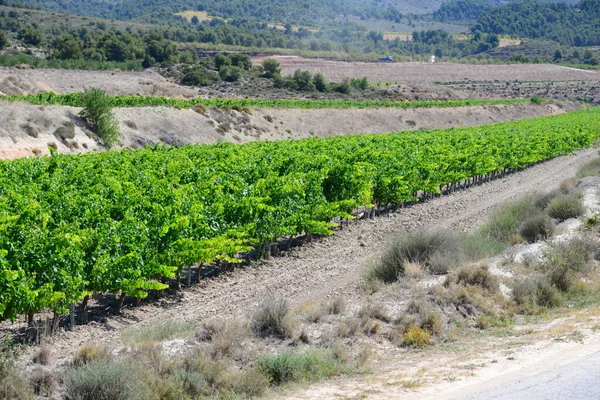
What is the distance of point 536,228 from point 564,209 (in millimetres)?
2872

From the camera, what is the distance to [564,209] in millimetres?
22828

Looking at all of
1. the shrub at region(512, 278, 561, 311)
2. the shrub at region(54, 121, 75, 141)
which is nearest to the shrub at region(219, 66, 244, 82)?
the shrub at region(54, 121, 75, 141)

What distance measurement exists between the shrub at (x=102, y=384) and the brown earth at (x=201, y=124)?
3021 centimetres

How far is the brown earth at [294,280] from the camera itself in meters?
14.6

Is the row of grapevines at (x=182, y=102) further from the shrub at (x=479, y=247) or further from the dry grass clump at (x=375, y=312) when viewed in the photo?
the dry grass clump at (x=375, y=312)

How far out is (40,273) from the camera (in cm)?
1342

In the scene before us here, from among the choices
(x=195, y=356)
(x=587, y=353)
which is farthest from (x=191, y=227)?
(x=587, y=353)

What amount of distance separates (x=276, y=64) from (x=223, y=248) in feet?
321

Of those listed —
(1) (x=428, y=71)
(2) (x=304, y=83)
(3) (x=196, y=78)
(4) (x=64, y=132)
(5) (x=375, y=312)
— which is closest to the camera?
(5) (x=375, y=312)

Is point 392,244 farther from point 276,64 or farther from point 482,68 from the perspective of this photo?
point 482,68

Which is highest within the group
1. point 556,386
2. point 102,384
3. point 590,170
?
point 102,384

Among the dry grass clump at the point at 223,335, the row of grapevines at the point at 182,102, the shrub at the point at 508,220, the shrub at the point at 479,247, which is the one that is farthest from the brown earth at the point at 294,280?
the row of grapevines at the point at 182,102

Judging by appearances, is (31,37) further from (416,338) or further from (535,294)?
(416,338)

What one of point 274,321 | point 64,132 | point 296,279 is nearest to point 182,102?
point 64,132
